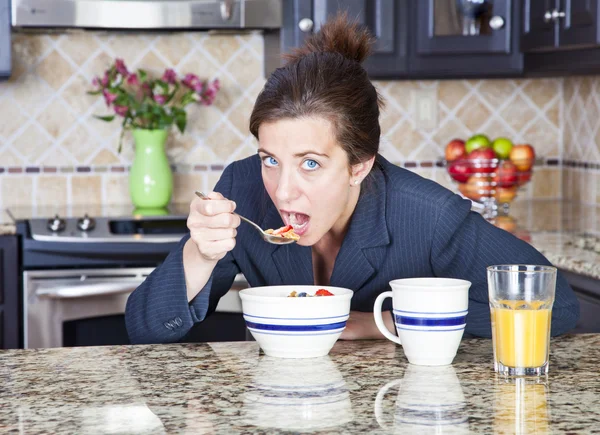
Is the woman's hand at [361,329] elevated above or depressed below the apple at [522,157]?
below

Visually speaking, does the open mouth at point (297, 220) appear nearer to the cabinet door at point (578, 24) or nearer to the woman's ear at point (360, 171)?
the woman's ear at point (360, 171)

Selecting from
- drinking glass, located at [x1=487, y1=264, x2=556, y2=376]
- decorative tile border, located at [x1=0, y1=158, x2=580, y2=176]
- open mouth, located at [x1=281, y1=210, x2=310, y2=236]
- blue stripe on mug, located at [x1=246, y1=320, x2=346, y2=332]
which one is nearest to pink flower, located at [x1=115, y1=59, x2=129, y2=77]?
decorative tile border, located at [x1=0, y1=158, x2=580, y2=176]

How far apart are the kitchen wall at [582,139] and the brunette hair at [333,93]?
1.95 m

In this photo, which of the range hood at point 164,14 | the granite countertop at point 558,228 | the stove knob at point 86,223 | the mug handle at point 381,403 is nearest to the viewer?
the mug handle at point 381,403

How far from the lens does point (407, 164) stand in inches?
142

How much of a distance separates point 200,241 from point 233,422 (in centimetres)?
46

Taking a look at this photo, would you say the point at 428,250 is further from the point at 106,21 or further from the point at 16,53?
the point at 16,53

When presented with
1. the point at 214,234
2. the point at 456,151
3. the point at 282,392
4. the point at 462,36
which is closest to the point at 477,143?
the point at 456,151

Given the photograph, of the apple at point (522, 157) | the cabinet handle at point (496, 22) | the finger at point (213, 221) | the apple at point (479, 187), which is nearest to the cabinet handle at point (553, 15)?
the cabinet handle at point (496, 22)

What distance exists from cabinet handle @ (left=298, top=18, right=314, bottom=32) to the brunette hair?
147 cm

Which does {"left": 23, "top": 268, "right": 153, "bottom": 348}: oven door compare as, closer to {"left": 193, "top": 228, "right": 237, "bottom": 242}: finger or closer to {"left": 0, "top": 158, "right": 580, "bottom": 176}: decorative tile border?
{"left": 0, "top": 158, "right": 580, "bottom": 176}: decorative tile border

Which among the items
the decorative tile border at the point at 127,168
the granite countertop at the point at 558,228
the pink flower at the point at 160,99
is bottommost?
the granite countertop at the point at 558,228

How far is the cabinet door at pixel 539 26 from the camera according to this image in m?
2.87

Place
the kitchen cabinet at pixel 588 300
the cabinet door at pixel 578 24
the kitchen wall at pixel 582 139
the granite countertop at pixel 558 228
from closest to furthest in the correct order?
the kitchen cabinet at pixel 588 300
the granite countertop at pixel 558 228
the cabinet door at pixel 578 24
the kitchen wall at pixel 582 139
